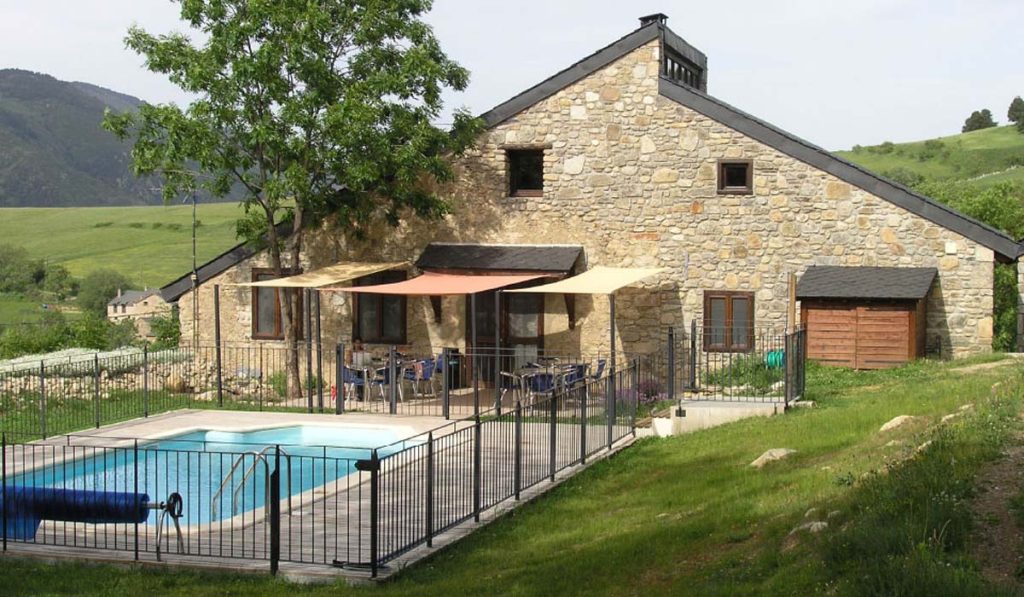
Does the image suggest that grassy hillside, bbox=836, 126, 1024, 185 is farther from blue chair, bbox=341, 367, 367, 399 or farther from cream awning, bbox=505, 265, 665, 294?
blue chair, bbox=341, 367, 367, 399

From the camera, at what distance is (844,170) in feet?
68.6

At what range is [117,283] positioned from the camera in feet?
266

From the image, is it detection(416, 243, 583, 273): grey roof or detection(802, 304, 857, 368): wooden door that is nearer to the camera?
detection(802, 304, 857, 368): wooden door

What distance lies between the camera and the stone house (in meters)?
20.7

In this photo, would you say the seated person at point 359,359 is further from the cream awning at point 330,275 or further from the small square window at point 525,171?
the small square window at point 525,171

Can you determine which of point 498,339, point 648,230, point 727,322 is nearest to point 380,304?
point 498,339

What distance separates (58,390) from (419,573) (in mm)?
12933

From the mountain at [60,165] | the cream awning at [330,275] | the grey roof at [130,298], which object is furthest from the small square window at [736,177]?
the mountain at [60,165]

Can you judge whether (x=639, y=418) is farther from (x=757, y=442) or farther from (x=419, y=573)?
(x=419, y=573)

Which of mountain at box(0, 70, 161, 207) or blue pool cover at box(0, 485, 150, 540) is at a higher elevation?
mountain at box(0, 70, 161, 207)

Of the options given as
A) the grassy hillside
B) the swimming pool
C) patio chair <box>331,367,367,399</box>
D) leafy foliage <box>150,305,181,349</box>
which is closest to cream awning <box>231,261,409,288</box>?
patio chair <box>331,367,367,399</box>

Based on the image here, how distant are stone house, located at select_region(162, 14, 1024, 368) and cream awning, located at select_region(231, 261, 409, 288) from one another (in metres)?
0.59

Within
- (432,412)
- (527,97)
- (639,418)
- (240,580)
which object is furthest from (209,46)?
(240,580)

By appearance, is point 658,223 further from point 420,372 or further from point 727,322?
point 420,372
